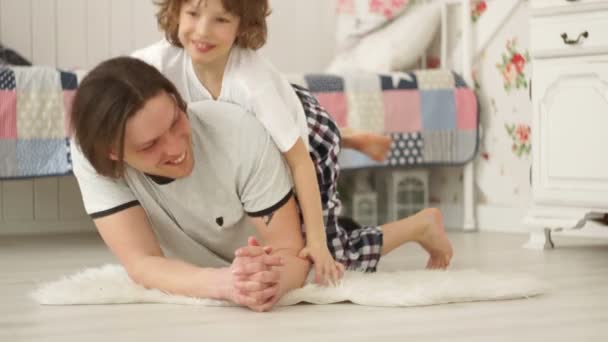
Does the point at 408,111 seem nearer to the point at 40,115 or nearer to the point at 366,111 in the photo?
the point at 366,111

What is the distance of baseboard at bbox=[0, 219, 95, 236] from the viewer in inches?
137

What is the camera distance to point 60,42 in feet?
11.8

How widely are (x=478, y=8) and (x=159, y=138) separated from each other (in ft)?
6.59

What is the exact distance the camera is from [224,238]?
1896 mm

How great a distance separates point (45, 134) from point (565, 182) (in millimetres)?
1448

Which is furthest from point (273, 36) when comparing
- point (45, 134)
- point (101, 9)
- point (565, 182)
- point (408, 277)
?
point (408, 277)

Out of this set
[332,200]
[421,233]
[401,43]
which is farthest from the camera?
[401,43]

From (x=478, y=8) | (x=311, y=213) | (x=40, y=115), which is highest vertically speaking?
(x=478, y=8)

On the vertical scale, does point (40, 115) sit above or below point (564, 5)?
below

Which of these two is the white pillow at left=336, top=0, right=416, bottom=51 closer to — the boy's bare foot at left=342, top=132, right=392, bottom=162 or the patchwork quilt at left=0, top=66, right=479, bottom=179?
the patchwork quilt at left=0, top=66, right=479, bottom=179

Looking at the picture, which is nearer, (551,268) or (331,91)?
(551,268)

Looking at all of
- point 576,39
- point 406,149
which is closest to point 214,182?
point 576,39

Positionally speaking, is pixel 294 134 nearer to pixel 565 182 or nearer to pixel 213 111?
pixel 213 111

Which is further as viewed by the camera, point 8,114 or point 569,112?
point 8,114
